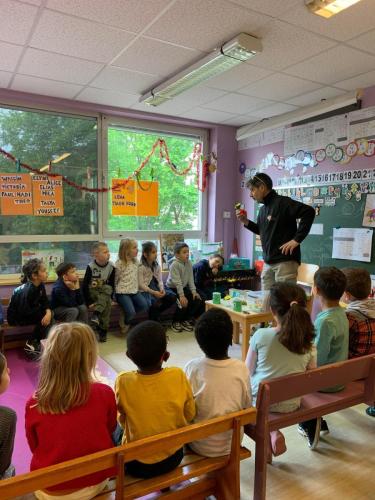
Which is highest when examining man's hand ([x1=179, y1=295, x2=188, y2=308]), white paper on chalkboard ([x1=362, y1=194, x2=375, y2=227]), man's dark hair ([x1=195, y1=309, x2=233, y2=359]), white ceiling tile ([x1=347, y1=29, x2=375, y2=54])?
white ceiling tile ([x1=347, y1=29, x2=375, y2=54])

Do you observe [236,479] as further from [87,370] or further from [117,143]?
[117,143]

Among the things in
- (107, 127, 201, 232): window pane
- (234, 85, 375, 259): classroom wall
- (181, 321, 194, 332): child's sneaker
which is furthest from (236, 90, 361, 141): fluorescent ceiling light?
(181, 321, 194, 332): child's sneaker

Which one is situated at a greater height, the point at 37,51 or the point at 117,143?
the point at 37,51

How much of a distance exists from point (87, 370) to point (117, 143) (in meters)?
3.67

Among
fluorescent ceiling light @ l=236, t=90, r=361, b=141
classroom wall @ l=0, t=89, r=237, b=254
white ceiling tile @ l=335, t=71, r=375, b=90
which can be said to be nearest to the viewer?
white ceiling tile @ l=335, t=71, r=375, b=90

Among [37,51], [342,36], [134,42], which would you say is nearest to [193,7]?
[134,42]

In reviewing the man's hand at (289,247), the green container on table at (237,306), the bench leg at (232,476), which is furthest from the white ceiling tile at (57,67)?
the bench leg at (232,476)

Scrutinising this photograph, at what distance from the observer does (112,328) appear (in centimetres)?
418

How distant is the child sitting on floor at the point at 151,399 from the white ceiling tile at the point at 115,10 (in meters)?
1.83

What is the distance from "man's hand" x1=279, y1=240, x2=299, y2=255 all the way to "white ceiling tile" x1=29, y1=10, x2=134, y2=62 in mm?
1816

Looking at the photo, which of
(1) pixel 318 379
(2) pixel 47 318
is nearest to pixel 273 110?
(2) pixel 47 318

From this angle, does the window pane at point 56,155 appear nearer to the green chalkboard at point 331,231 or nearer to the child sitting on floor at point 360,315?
the green chalkboard at point 331,231

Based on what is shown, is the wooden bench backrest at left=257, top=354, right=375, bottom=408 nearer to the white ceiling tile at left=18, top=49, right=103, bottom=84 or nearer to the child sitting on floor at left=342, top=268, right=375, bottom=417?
the child sitting on floor at left=342, top=268, right=375, bottom=417

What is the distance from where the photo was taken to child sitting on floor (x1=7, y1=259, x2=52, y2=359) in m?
3.24
